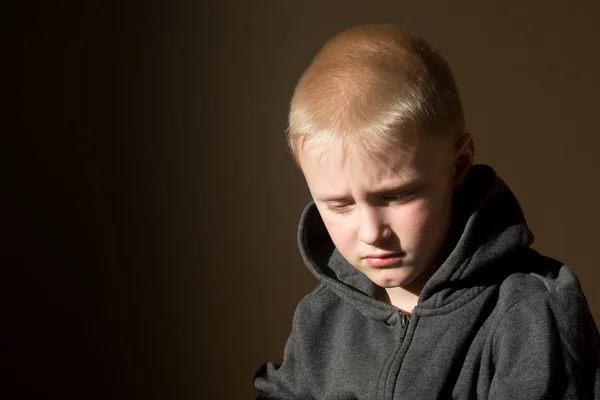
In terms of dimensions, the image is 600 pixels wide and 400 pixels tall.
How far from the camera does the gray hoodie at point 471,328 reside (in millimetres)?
1052

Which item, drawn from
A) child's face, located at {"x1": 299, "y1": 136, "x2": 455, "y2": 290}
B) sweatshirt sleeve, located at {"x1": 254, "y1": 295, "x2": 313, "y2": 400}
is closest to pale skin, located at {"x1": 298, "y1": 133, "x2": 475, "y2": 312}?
child's face, located at {"x1": 299, "y1": 136, "x2": 455, "y2": 290}

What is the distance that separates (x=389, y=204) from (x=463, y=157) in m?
0.14

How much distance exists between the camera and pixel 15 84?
1686mm

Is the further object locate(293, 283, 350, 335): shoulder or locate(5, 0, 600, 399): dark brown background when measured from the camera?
locate(5, 0, 600, 399): dark brown background

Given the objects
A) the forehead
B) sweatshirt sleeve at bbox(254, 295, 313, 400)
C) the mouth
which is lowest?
sweatshirt sleeve at bbox(254, 295, 313, 400)

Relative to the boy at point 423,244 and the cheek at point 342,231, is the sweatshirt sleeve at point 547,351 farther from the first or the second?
the cheek at point 342,231

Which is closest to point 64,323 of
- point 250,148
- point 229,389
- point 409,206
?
point 229,389

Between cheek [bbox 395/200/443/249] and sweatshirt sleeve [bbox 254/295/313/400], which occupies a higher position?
cheek [bbox 395/200/443/249]

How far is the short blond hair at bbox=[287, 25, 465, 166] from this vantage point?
40.5 inches

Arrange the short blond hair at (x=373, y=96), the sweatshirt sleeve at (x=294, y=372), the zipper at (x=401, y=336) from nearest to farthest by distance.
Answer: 1. the short blond hair at (x=373, y=96)
2. the zipper at (x=401, y=336)
3. the sweatshirt sleeve at (x=294, y=372)

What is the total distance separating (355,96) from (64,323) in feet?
3.17

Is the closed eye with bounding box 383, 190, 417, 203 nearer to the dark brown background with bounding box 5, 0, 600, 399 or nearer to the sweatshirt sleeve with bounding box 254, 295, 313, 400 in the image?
the sweatshirt sleeve with bounding box 254, 295, 313, 400

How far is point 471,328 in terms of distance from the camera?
3.69 feet

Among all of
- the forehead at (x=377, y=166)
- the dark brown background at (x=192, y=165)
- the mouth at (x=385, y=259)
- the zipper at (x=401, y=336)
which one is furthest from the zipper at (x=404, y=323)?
the dark brown background at (x=192, y=165)
